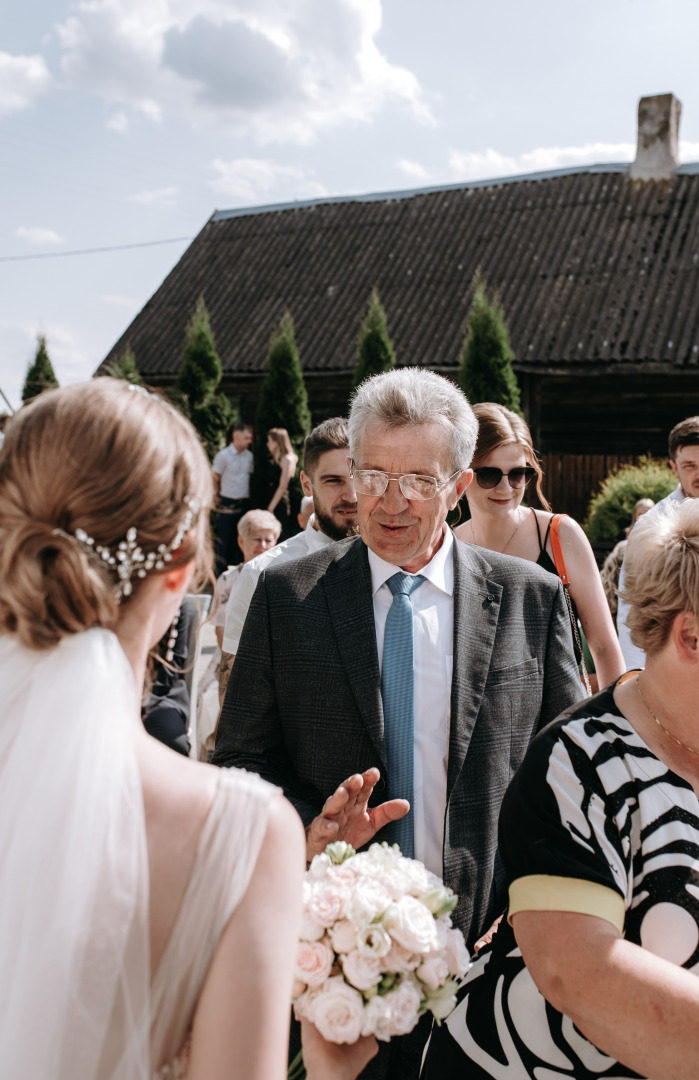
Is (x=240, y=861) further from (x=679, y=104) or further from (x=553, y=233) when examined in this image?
(x=679, y=104)

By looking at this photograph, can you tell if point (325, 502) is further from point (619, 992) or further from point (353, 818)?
point (619, 992)

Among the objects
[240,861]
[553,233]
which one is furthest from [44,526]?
[553,233]

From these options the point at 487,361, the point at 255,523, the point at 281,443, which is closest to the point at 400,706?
the point at 255,523

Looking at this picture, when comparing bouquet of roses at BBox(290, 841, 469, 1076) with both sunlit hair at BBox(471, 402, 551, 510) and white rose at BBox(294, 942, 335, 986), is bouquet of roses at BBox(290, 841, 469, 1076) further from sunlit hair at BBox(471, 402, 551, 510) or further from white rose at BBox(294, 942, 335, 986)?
sunlit hair at BBox(471, 402, 551, 510)

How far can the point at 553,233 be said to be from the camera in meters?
19.5

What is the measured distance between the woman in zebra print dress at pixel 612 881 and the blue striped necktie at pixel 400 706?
0.36 meters

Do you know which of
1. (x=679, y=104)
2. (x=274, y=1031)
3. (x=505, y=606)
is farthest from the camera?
(x=679, y=104)

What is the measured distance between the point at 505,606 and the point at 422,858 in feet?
2.29

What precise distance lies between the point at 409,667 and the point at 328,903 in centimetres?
86

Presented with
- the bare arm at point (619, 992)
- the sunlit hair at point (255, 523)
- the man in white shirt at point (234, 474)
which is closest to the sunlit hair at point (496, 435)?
the sunlit hair at point (255, 523)

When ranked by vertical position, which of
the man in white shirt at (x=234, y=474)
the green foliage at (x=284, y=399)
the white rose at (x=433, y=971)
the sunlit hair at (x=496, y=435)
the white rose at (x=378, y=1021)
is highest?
the green foliage at (x=284, y=399)

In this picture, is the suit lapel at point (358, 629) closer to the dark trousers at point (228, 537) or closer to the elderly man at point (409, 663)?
the elderly man at point (409, 663)

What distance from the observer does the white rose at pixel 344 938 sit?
4.99 ft

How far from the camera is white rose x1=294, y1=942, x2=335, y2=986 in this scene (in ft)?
4.97
